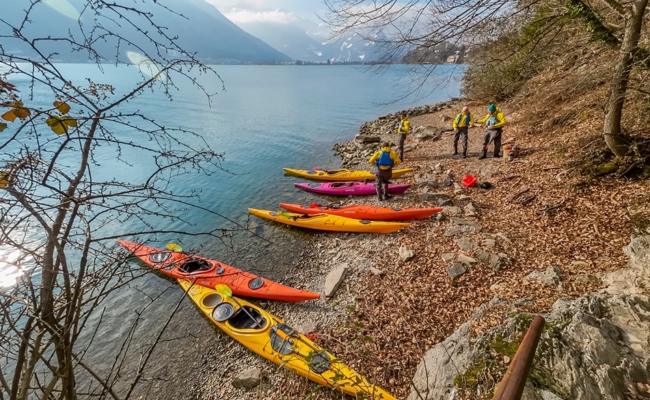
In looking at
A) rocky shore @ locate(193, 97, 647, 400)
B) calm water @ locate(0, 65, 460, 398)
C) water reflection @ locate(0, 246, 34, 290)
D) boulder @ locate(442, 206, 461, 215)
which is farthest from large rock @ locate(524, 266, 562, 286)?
water reflection @ locate(0, 246, 34, 290)

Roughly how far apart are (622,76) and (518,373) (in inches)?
304

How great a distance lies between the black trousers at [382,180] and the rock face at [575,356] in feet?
24.5

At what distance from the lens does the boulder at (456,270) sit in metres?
6.90

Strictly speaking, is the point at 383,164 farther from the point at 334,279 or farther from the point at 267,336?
the point at 267,336

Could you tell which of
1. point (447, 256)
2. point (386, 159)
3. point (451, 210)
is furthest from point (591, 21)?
point (386, 159)

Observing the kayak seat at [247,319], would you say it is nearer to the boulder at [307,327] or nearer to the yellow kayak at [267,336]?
the yellow kayak at [267,336]

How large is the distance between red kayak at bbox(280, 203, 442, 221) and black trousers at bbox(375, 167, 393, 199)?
43.2 inches

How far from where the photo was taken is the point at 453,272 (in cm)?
697

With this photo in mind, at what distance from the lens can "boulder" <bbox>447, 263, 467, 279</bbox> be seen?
690 centimetres

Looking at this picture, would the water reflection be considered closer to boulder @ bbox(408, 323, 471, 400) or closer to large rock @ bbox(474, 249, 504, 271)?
boulder @ bbox(408, 323, 471, 400)

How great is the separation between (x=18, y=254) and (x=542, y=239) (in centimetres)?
862

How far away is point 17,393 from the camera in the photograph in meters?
1.65

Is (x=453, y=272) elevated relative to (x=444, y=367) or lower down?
lower down

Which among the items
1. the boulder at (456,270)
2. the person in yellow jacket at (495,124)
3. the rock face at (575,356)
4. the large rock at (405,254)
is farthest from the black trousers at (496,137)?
the rock face at (575,356)
